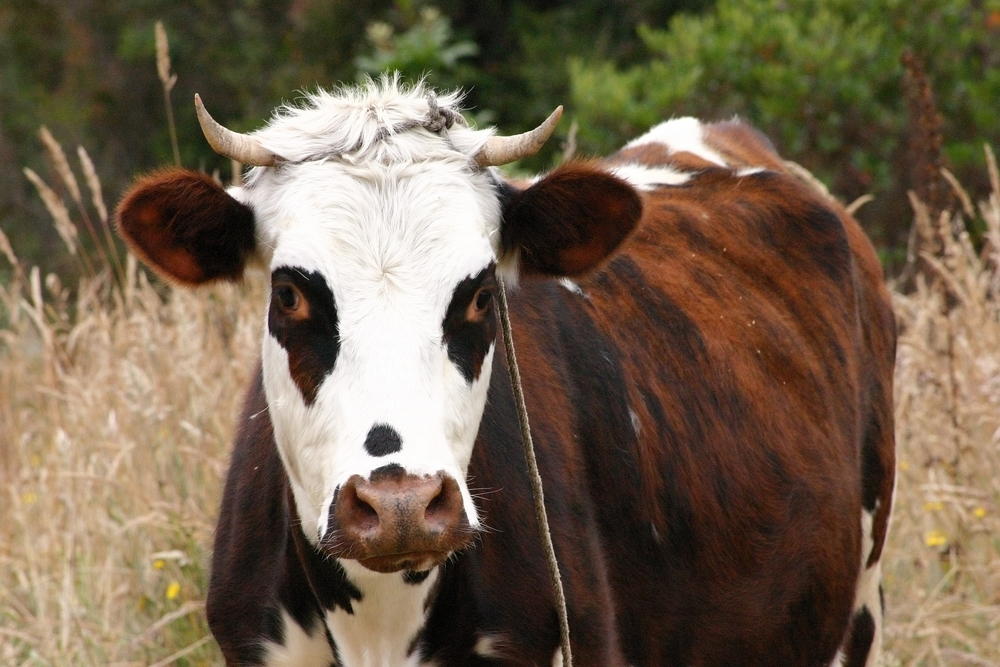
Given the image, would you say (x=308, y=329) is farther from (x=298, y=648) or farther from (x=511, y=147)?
(x=298, y=648)

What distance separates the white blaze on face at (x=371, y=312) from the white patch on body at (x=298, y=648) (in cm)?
28

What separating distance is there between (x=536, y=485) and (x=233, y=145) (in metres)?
1.05

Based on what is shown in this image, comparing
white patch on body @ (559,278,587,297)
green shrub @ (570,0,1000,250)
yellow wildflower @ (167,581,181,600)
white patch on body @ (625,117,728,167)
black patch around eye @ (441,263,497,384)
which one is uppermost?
green shrub @ (570,0,1000,250)

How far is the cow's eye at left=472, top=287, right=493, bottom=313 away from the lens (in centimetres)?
303

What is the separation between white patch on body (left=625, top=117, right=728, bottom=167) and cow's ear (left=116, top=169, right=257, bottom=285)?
225cm

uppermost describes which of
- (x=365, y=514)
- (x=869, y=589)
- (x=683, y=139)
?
(x=683, y=139)

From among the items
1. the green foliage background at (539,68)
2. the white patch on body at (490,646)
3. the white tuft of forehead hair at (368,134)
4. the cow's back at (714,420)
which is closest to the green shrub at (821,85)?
the green foliage background at (539,68)

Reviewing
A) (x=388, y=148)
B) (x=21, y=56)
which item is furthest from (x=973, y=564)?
(x=21, y=56)

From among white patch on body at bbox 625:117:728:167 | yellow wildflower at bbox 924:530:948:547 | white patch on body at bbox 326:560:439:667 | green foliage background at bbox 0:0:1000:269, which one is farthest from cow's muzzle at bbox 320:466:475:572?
green foliage background at bbox 0:0:1000:269

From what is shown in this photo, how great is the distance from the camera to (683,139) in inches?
205

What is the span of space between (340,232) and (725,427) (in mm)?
1606

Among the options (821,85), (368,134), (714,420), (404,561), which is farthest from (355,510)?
(821,85)

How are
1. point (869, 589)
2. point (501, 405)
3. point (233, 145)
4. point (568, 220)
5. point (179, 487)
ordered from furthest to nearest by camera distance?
point (179, 487)
point (869, 589)
point (501, 405)
point (568, 220)
point (233, 145)

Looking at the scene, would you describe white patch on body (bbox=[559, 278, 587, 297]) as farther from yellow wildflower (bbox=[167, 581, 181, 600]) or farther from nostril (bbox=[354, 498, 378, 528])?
yellow wildflower (bbox=[167, 581, 181, 600])
